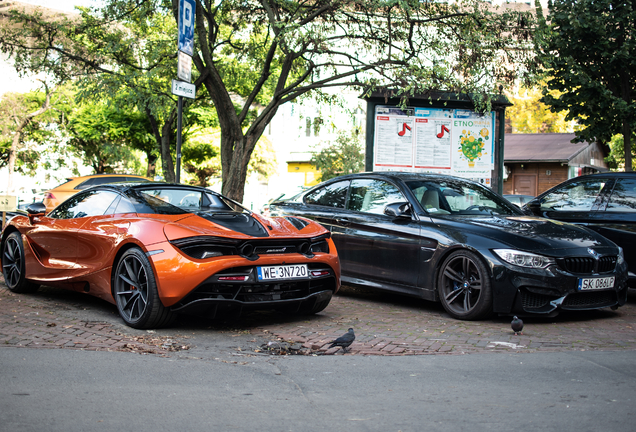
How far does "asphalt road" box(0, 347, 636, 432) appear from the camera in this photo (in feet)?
11.4

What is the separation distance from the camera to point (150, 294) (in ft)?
18.1

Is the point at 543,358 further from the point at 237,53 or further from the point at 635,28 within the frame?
the point at 237,53

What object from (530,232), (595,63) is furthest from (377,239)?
(595,63)

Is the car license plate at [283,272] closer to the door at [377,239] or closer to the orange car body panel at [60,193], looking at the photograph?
the door at [377,239]

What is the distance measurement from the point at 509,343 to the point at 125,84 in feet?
39.4

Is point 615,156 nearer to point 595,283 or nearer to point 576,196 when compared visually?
point 576,196

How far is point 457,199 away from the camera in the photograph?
7.51 m

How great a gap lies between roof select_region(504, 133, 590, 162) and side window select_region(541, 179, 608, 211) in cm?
2822

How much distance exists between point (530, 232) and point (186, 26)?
550cm

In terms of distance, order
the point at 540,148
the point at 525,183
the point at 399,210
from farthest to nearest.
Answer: the point at 525,183
the point at 540,148
the point at 399,210

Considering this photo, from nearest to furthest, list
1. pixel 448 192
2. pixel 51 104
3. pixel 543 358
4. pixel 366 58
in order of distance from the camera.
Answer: pixel 543 358 < pixel 448 192 < pixel 366 58 < pixel 51 104

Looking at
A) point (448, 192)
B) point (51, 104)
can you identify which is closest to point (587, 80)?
point (448, 192)

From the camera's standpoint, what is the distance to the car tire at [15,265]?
24.7ft

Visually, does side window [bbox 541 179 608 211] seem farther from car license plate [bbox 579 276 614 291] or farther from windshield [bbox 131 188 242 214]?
windshield [bbox 131 188 242 214]
